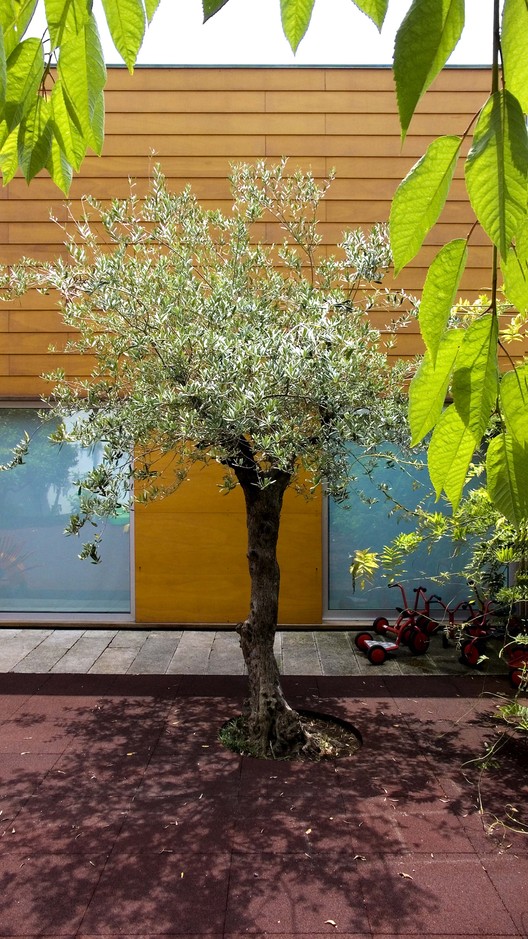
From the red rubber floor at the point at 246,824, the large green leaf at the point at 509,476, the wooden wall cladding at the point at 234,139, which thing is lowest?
the red rubber floor at the point at 246,824

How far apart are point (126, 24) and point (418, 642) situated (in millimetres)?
7918

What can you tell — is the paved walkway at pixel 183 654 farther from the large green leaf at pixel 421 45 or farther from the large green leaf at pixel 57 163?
the large green leaf at pixel 421 45

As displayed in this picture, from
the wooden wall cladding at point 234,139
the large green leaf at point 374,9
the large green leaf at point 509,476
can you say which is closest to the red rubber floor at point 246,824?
the large green leaf at point 509,476

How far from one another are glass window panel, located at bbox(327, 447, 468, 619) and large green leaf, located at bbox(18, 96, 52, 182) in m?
8.33

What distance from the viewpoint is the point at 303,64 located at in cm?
889

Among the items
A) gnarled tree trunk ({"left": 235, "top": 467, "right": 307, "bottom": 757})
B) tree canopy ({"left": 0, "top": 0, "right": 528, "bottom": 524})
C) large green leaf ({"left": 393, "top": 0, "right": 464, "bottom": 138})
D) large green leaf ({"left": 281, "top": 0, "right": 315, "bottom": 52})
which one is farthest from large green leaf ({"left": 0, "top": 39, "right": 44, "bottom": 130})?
gnarled tree trunk ({"left": 235, "top": 467, "right": 307, "bottom": 757})

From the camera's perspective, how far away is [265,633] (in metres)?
6.25

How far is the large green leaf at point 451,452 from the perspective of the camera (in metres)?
0.64

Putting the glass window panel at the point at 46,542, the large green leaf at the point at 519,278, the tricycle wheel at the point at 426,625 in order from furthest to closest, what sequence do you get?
the glass window panel at the point at 46,542
the tricycle wheel at the point at 426,625
the large green leaf at the point at 519,278

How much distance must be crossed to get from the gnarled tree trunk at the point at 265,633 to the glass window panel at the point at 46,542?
3.35 m

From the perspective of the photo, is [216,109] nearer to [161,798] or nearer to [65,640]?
[65,640]

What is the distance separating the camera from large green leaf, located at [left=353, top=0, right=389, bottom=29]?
0.68 m

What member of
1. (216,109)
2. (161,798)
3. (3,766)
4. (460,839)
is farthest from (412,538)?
(216,109)

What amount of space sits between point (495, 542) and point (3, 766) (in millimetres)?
3613
